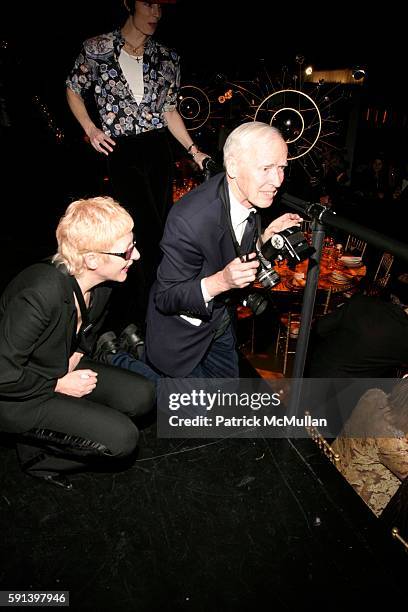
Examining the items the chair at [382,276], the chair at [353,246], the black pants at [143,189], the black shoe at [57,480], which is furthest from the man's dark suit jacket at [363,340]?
the chair at [353,246]

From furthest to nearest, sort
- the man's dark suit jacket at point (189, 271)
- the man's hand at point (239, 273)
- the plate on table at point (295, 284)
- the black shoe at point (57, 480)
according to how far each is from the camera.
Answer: the plate on table at point (295, 284)
the man's dark suit jacket at point (189, 271)
the black shoe at point (57, 480)
the man's hand at point (239, 273)

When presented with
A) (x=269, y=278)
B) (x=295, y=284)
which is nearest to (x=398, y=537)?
(x=269, y=278)

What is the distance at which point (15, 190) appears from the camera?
5.25m

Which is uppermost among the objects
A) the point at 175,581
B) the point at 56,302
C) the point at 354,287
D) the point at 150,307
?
the point at 56,302

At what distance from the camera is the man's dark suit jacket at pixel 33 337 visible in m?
1.53

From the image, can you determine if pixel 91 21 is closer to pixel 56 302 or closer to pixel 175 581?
pixel 56 302

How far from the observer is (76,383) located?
1.78 metres

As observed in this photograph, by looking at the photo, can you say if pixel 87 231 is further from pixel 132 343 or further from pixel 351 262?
pixel 351 262

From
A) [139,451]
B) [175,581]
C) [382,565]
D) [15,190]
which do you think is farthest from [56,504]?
[15,190]

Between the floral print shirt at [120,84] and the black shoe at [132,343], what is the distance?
125 centimetres

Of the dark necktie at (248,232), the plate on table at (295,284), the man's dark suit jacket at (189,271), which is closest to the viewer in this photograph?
the man's dark suit jacket at (189,271)

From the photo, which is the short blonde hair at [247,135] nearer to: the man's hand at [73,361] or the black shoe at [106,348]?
the man's hand at [73,361]

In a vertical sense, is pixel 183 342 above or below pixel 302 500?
above

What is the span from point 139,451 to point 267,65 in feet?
27.2
